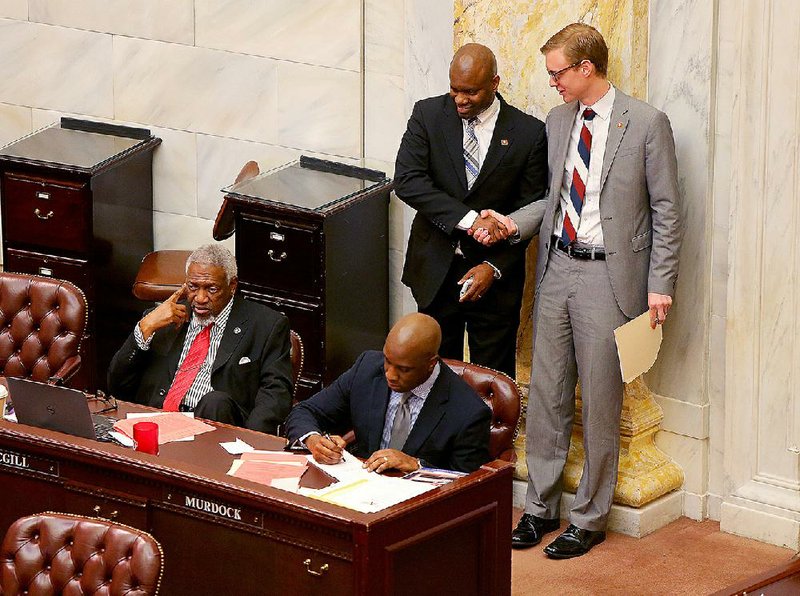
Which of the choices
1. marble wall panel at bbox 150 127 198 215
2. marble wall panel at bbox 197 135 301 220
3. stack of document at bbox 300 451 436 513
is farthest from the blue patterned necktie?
marble wall panel at bbox 150 127 198 215

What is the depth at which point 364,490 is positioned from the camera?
16.7 ft

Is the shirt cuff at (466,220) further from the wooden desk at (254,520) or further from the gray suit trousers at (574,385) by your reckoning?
the wooden desk at (254,520)

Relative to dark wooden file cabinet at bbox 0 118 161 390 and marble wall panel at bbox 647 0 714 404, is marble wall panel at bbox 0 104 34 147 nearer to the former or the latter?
dark wooden file cabinet at bbox 0 118 161 390

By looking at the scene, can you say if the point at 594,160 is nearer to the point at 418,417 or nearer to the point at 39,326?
→ the point at 418,417

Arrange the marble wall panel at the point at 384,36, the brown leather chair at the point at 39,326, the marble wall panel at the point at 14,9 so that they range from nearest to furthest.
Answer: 1. the brown leather chair at the point at 39,326
2. the marble wall panel at the point at 384,36
3. the marble wall panel at the point at 14,9

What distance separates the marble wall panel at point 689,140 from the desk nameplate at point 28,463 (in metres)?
2.77

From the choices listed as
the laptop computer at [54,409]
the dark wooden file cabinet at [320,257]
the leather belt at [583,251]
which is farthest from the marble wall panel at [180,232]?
the laptop computer at [54,409]

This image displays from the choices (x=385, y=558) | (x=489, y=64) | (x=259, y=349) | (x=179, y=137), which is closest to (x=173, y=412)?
(x=259, y=349)

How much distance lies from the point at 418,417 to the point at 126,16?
4.03 m

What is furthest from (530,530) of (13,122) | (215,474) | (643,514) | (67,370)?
(13,122)

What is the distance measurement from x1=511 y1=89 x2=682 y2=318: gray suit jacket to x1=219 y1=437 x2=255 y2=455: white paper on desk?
5.71ft

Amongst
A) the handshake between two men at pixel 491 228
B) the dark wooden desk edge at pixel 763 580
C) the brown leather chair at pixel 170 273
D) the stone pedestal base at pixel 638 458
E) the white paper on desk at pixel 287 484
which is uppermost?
the handshake between two men at pixel 491 228

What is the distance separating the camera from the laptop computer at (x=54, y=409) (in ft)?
18.5

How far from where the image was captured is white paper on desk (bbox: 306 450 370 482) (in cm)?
526
